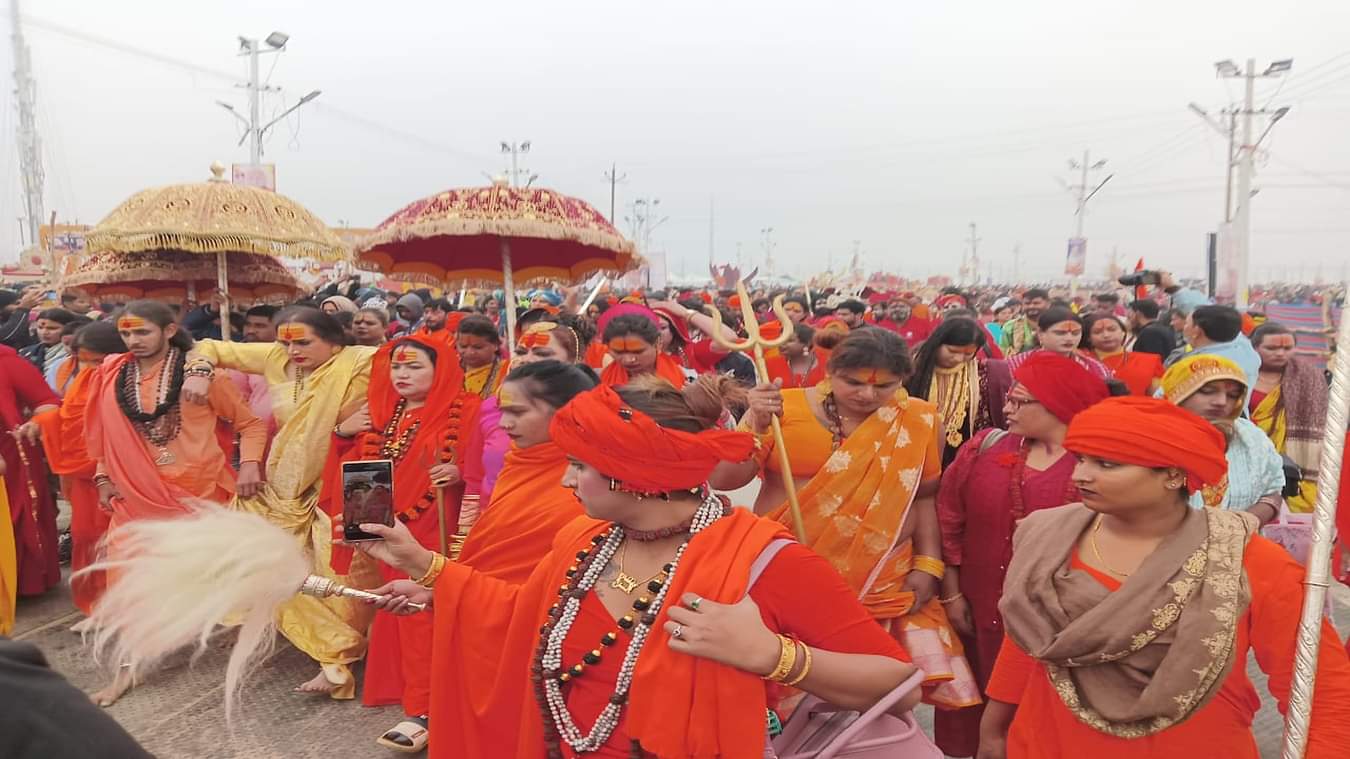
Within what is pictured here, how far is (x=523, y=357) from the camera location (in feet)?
14.7

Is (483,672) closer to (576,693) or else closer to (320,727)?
(576,693)

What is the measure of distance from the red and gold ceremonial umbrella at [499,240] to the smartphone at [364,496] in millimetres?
2872

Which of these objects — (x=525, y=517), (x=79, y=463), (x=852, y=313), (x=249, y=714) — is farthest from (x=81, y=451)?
(x=852, y=313)

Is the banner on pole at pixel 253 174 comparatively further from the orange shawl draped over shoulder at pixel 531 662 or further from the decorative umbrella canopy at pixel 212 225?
the orange shawl draped over shoulder at pixel 531 662

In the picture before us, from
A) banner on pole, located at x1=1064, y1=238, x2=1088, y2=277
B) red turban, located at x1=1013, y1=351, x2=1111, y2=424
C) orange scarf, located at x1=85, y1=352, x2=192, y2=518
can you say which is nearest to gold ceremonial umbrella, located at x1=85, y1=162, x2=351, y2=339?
orange scarf, located at x1=85, y1=352, x2=192, y2=518

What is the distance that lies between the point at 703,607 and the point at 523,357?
3.00 m

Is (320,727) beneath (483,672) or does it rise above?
beneath

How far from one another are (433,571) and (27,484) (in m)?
4.95

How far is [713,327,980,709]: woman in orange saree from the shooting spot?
314 centimetres

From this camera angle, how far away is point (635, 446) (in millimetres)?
1792

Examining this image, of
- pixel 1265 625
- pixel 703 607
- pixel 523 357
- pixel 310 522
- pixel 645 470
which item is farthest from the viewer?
pixel 310 522

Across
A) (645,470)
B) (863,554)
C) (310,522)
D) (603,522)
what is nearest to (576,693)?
(603,522)

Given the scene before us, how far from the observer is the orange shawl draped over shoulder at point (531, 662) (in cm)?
166

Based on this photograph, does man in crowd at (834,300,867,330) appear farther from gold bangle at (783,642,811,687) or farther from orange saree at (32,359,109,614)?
gold bangle at (783,642,811,687)
